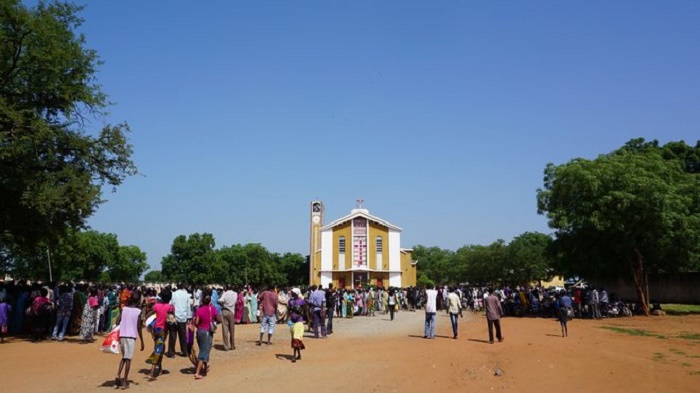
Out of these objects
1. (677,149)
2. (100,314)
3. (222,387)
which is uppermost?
(677,149)

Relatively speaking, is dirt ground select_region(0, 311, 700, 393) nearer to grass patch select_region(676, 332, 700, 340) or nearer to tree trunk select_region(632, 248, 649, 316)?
→ grass patch select_region(676, 332, 700, 340)

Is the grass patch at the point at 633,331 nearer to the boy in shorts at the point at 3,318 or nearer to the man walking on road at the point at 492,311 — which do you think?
the man walking on road at the point at 492,311

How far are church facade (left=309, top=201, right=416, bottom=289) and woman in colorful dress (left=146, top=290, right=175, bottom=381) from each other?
45131 mm

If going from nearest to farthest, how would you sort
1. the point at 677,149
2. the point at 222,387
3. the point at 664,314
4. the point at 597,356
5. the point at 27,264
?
the point at 222,387 < the point at 597,356 < the point at 664,314 < the point at 677,149 < the point at 27,264

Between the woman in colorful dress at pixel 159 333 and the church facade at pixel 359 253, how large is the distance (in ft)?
148

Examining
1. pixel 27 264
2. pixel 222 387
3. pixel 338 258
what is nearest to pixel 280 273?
pixel 338 258

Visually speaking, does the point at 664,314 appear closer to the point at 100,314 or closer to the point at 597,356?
the point at 597,356

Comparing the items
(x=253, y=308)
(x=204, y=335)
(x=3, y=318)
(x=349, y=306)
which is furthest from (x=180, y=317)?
(x=349, y=306)

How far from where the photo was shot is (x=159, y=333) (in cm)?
1116

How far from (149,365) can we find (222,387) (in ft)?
10.7

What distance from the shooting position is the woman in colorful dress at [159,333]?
10797mm

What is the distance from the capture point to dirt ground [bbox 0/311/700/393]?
10438mm

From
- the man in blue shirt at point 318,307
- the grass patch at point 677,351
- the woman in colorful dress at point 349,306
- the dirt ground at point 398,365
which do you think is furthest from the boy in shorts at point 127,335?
the woman in colorful dress at point 349,306

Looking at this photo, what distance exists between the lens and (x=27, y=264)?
183 ft
